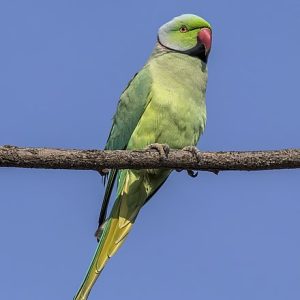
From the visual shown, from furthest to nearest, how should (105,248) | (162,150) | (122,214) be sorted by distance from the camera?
(122,214), (105,248), (162,150)

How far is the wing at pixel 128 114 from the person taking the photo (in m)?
5.86

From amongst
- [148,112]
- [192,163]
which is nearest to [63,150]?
[192,163]

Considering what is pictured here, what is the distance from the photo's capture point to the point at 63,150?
3.79m

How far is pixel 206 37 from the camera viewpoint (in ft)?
21.9

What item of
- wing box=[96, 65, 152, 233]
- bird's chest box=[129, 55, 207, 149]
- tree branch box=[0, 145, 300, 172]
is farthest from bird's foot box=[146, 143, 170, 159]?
wing box=[96, 65, 152, 233]

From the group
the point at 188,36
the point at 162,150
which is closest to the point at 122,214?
the point at 162,150

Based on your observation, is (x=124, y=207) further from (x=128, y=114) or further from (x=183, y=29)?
(x=183, y=29)

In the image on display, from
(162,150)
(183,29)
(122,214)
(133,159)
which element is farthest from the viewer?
(183,29)

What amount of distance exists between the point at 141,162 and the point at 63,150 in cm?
50

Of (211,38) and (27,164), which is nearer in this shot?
(27,164)

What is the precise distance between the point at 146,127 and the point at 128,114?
26cm

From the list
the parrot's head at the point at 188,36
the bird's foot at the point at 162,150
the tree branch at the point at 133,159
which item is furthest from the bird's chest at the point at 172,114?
the tree branch at the point at 133,159

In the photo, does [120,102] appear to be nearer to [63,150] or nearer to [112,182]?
[112,182]

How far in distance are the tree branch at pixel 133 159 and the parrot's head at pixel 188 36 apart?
265 cm
